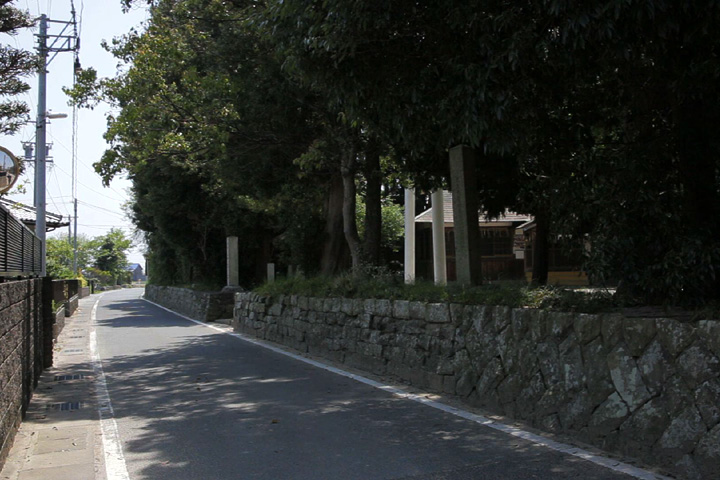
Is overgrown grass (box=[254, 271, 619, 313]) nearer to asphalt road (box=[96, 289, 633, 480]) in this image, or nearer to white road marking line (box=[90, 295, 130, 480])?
asphalt road (box=[96, 289, 633, 480])

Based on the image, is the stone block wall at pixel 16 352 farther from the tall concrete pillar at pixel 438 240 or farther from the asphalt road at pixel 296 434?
the tall concrete pillar at pixel 438 240

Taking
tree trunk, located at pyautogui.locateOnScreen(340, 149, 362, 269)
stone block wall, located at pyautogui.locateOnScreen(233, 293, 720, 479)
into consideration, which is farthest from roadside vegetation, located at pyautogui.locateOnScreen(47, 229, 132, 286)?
stone block wall, located at pyautogui.locateOnScreen(233, 293, 720, 479)

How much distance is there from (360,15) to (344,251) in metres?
14.8

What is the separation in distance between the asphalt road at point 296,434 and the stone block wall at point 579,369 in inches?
20.5

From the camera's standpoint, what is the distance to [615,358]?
6.06 m

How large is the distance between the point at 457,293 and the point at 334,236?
12.6 meters

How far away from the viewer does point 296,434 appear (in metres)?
6.96

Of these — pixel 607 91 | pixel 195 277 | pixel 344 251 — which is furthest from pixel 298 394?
pixel 195 277

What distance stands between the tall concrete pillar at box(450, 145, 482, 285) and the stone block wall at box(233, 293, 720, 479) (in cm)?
104

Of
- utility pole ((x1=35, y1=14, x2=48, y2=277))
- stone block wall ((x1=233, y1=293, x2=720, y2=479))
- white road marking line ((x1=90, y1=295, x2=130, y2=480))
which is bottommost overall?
white road marking line ((x1=90, y1=295, x2=130, y2=480))

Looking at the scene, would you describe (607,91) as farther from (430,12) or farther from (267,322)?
(267,322)

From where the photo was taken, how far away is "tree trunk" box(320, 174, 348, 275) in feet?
69.7

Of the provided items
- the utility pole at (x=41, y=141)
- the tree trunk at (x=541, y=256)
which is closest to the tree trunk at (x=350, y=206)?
the tree trunk at (x=541, y=256)

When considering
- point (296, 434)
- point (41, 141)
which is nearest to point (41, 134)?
point (41, 141)
